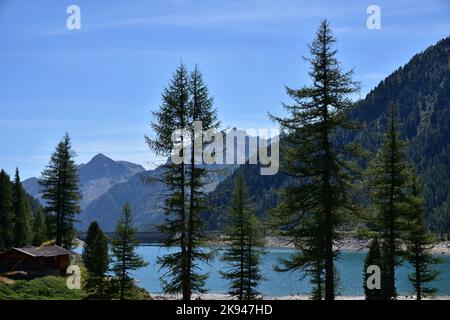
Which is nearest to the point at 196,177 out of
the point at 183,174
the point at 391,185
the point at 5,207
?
the point at 183,174

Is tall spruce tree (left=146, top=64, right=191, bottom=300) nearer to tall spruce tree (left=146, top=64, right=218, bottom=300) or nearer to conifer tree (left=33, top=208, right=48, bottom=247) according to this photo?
tall spruce tree (left=146, top=64, right=218, bottom=300)

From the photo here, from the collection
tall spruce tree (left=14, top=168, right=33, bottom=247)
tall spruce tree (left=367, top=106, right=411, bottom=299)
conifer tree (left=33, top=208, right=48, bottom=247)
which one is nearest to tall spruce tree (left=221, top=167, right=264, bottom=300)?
tall spruce tree (left=367, top=106, right=411, bottom=299)

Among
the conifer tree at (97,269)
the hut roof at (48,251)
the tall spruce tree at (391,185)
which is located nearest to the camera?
the tall spruce tree at (391,185)

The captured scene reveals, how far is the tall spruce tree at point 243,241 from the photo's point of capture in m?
37.8

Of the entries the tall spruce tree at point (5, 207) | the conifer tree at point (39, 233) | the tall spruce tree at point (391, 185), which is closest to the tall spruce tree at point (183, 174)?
the tall spruce tree at point (391, 185)

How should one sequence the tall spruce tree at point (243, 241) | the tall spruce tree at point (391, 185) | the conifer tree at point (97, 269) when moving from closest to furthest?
the tall spruce tree at point (391, 185)
the conifer tree at point (97, 269)
the tall spruce tree at point (243, 241)

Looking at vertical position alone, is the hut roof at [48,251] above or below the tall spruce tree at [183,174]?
below

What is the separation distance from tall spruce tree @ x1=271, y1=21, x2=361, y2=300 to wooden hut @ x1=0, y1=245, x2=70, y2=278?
29542 millimetres

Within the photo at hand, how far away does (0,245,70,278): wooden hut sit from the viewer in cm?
4428

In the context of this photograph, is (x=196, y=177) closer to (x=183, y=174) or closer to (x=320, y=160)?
(x=183, y=174)

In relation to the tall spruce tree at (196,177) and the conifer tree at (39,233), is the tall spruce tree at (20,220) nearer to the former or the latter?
the conifer tree at (39,233)

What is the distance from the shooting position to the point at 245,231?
125 feet

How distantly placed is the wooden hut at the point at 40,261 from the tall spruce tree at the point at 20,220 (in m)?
23.4

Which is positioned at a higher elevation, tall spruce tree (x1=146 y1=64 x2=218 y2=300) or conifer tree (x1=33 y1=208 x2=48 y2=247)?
tall spruce tree (x1=146 y1=64 x2=218 y2=300)
